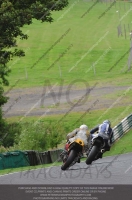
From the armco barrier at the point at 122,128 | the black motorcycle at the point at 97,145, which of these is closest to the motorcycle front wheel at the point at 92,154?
the black motorcycle at the point at 97,145

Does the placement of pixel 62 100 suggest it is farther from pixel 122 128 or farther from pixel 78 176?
pixel 78 176

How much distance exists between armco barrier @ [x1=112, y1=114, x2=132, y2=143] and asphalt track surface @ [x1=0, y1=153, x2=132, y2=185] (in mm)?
15541

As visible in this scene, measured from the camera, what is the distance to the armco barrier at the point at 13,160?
29.6m

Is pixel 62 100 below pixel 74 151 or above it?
below

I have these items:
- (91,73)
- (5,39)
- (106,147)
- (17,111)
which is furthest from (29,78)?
(106,147)

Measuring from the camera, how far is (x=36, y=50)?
11106 centimetres

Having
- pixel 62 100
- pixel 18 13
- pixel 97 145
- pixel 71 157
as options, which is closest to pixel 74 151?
pixel 71 157

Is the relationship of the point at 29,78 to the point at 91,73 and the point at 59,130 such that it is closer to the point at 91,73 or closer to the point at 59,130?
the point at 91,73

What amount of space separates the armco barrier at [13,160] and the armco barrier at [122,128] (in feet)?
29.7

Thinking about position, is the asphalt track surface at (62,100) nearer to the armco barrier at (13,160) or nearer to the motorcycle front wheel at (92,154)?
the armco barrier at (13,160)

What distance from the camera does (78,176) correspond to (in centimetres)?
1984

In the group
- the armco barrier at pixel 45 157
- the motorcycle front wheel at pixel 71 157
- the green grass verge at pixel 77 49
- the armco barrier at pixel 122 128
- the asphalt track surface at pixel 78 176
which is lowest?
the armco barrier at pixel 45 157

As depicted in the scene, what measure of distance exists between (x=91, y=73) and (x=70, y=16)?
6101 cm

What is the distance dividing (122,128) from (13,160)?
11.6 metres
